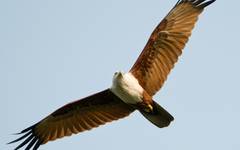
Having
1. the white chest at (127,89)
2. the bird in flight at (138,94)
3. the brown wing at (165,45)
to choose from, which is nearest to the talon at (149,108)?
the bird in flight at (138,94)

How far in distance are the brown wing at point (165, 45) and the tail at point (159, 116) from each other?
1.50 feet

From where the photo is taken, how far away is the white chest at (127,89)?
36.0 ft

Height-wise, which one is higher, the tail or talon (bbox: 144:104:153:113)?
talon (bbox: 144:104:153:113)

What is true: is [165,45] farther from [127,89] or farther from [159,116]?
[159,116]

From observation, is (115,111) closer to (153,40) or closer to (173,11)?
(153,40)

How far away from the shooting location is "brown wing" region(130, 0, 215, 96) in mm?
11594

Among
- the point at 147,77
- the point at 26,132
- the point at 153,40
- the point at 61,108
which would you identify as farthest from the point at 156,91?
the point at 26,132

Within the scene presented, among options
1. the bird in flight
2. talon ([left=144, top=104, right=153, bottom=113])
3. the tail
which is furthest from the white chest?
the tail

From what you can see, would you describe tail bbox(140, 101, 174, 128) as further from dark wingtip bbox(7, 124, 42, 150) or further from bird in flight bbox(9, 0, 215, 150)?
dark wingtip bbox(7, 124, 42, 150)

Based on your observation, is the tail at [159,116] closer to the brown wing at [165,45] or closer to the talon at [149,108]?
the talon at [149,108]

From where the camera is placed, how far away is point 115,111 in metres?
11.8

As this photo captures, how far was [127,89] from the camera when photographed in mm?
11016

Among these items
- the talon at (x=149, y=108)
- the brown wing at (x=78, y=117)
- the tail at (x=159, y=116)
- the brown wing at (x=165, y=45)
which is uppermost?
the brown wing at (x=165, y=45)

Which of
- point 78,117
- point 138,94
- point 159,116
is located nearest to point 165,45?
point 138,94
